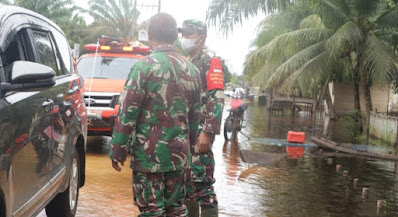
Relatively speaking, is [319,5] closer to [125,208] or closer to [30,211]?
[125,208]

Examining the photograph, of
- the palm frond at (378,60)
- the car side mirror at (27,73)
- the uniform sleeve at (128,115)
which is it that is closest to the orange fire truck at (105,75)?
the uniform sleeve at (128,115)

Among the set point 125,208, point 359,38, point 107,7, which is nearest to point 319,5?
point 359,38

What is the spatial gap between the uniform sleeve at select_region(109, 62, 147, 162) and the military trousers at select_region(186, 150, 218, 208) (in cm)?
172

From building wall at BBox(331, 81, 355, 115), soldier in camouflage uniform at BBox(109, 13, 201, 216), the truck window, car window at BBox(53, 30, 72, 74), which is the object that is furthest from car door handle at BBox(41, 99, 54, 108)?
building wall at BBox(331, 81, 355, 115)

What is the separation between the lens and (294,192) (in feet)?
28.6

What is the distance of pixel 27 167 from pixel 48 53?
1651 mm

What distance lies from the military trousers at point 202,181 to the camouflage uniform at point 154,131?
58.8 inches

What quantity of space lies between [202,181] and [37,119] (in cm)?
197

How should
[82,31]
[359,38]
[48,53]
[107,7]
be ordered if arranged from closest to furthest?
[48,53]
[359,38]
[107,7]
[82,31]

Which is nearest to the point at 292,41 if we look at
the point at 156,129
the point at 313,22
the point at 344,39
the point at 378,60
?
the point at 313,22

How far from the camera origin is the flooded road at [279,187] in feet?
23.9

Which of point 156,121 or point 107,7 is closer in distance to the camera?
point 156,121

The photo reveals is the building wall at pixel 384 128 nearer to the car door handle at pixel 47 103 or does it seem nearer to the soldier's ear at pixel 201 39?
the soldier's ear at pixel 201 39

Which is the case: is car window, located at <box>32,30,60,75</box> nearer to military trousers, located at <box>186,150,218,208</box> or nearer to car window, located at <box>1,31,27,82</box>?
car window, located at <box>1,31,27,82</box>
